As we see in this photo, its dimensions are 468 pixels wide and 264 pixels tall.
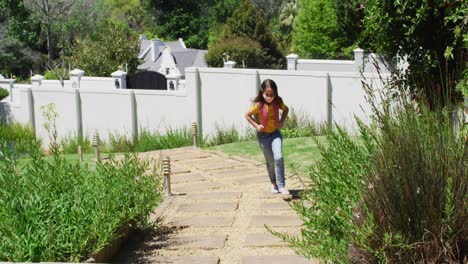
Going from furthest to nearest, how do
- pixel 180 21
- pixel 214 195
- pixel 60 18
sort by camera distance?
1. pixel 180 21
2. pixel 60 18
3. pixel 214 195

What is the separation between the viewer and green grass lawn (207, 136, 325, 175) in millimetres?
11555

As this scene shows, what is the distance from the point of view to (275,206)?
8.03 meters

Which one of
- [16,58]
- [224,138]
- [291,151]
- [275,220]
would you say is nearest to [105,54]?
[16,58]

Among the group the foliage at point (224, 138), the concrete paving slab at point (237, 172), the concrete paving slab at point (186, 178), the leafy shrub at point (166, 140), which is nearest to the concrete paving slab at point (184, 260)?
the concrete paving slab at point (186, 178)

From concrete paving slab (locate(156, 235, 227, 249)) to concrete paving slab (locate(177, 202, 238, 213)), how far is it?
1.24 meters

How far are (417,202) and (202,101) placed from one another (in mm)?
13966

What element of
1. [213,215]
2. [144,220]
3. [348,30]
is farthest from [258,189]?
[348,30]

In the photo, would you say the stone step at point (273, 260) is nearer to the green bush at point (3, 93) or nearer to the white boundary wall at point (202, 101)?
the white boundary wall at point (202, 101)

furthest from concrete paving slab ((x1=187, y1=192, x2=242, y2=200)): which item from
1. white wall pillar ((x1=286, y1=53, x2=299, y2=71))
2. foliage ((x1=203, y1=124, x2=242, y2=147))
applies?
white wall pillar ((x1=286, y1=53, x2=299, y2=71))

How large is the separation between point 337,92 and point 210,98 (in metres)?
3.58

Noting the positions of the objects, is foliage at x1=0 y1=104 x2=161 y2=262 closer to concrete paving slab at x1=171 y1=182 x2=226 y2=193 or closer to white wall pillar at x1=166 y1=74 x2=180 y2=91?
concrete paving slab at x1=171 y1=182 x2=226 y2=193

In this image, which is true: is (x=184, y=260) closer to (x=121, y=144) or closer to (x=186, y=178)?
(x=186, y=178)

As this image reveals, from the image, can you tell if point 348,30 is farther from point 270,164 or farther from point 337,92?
point 270,164

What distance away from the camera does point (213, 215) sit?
7.71 meters
